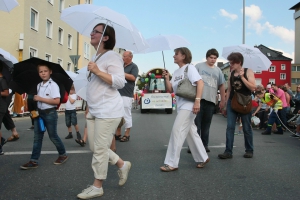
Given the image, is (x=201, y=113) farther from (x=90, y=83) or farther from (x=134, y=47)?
(x=90, y=83)

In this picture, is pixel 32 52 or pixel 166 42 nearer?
pixel 166 42

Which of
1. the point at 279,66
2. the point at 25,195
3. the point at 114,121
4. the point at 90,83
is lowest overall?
the point at 25,195

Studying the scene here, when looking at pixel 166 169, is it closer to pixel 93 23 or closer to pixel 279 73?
pixel 93 23

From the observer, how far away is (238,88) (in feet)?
19.1

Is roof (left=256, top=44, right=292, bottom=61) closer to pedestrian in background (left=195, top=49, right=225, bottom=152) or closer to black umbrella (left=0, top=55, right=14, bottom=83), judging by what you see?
pedestrian in background (left=195, top=49, right=225, bottom=152)

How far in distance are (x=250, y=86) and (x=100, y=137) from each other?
319 centimetres

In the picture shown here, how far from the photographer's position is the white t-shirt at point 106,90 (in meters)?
3.53

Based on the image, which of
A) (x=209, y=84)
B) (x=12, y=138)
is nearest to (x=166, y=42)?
(x=209, y=84)

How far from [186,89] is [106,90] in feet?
5.03

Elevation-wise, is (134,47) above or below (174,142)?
above

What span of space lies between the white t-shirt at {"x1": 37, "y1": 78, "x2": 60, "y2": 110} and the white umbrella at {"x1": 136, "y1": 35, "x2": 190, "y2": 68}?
1.75 m

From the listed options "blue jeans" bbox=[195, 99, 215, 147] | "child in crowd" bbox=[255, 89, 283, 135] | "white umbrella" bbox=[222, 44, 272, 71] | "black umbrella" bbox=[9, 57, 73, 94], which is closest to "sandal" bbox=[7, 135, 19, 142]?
"black umbrella" bbox=[9, 57, 73, 94]

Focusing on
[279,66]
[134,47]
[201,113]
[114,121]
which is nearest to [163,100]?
[201,113]

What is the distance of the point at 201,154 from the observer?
504cm
